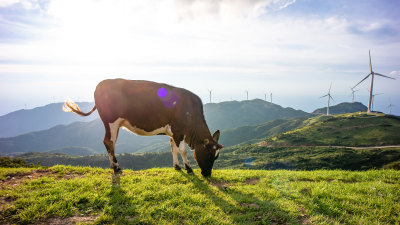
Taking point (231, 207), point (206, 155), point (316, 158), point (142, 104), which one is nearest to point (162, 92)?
point (142, 104)

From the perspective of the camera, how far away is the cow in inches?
393

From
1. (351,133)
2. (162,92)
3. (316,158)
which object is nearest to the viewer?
(162,92)

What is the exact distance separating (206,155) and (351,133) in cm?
11696

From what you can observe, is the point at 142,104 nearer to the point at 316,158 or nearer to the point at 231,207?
the point at 231,207

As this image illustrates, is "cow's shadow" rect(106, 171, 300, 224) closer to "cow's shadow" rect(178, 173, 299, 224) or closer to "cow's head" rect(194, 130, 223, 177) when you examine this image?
Result: "cow's shadow" rect(178, 173, 299, 224)

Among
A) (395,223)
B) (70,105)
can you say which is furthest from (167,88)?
(395,223)

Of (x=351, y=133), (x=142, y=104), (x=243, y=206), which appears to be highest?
(x=142, y=104)

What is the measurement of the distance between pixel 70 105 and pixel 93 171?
360cm

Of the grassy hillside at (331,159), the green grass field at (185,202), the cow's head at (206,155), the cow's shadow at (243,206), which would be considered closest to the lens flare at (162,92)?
the cow's head at (206,155)

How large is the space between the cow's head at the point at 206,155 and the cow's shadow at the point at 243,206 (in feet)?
6.11

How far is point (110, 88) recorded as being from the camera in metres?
10.1

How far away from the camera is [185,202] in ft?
21.9

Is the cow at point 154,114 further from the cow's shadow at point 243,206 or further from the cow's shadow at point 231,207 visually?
the cow's shadow at point 231,207

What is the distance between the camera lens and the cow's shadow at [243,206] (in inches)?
231
